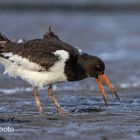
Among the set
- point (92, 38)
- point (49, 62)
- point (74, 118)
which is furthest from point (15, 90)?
point (92, 38)

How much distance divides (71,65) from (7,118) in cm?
142

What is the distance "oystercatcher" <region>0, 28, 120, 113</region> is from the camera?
10156mm

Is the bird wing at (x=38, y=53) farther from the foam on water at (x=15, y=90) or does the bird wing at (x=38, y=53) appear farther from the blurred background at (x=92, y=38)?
the foam on water at (x=15, y=90)

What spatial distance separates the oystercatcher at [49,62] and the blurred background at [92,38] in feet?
2.16

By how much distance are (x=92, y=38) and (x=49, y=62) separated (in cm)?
1095

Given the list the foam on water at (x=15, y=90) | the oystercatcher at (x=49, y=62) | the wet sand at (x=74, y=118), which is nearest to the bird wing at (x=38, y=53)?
the oystercatcher at (x=49, y=62)

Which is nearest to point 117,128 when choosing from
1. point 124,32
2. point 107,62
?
point 107,62

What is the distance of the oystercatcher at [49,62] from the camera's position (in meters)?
10.2

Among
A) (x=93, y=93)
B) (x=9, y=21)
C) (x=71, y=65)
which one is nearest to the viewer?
(x=71, y=65)

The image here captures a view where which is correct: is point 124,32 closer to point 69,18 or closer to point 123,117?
point 69,18

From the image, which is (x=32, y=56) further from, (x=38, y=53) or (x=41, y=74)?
(x=41, y=74)

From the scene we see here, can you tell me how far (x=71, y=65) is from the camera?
10234mm

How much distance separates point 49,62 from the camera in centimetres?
1017

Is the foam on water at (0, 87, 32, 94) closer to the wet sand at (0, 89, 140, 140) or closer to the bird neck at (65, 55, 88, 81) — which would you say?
the wet sand at (0, 89, 140, 140)
